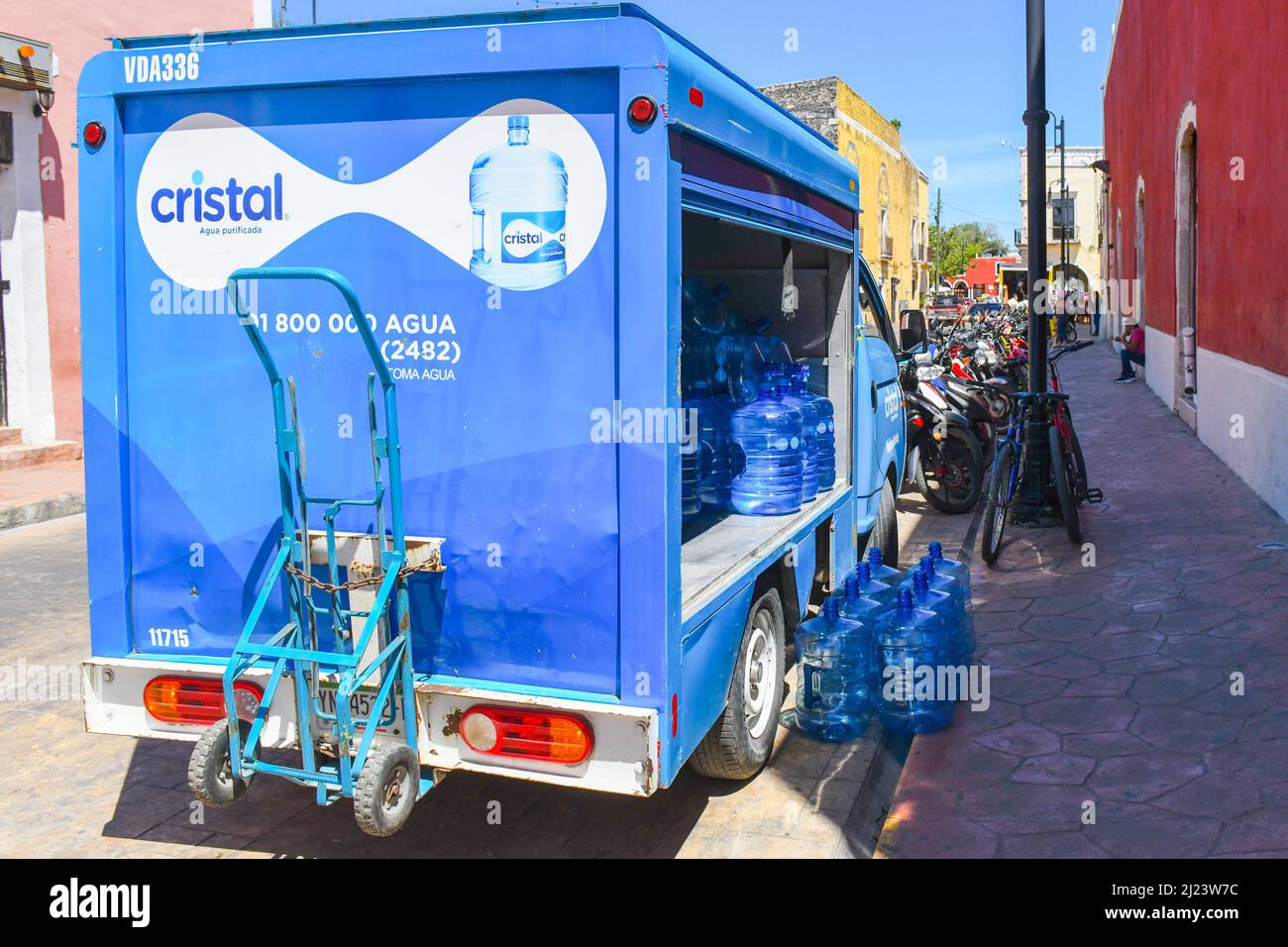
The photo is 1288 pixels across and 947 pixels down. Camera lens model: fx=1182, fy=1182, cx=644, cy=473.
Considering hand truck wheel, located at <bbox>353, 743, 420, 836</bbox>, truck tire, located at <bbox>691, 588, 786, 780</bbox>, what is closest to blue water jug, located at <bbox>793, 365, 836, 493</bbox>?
truck tire, located at <bbox>691, 588, 786, 780</bbox>

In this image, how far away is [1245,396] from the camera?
10672 mm

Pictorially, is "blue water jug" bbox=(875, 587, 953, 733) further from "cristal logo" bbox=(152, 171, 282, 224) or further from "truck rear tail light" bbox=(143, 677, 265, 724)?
"cristal logo" bbox=(152, 171, 282, 224)

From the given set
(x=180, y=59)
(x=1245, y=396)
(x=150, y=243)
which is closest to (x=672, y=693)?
(x=150, y=243)

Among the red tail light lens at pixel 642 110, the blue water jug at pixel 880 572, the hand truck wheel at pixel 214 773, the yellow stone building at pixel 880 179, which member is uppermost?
the yellow stone building at pixel 880 179

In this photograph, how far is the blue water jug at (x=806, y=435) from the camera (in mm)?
5855

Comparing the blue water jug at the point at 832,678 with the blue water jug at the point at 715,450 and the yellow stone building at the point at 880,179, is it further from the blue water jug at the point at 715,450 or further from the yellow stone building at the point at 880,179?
the yellow stone building at the point at 880,179

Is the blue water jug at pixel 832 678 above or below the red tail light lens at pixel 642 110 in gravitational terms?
below

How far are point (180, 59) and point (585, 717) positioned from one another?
8.03 ft

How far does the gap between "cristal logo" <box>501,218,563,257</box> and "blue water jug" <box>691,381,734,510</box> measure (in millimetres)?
2301

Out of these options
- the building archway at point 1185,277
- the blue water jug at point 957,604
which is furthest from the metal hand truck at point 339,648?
the building archway at point 1185,277

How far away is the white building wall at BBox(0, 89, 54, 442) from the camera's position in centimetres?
1346

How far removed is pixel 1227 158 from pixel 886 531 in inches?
247

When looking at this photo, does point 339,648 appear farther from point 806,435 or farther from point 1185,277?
point 1185,277

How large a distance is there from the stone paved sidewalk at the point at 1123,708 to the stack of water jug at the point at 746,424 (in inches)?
53.0
